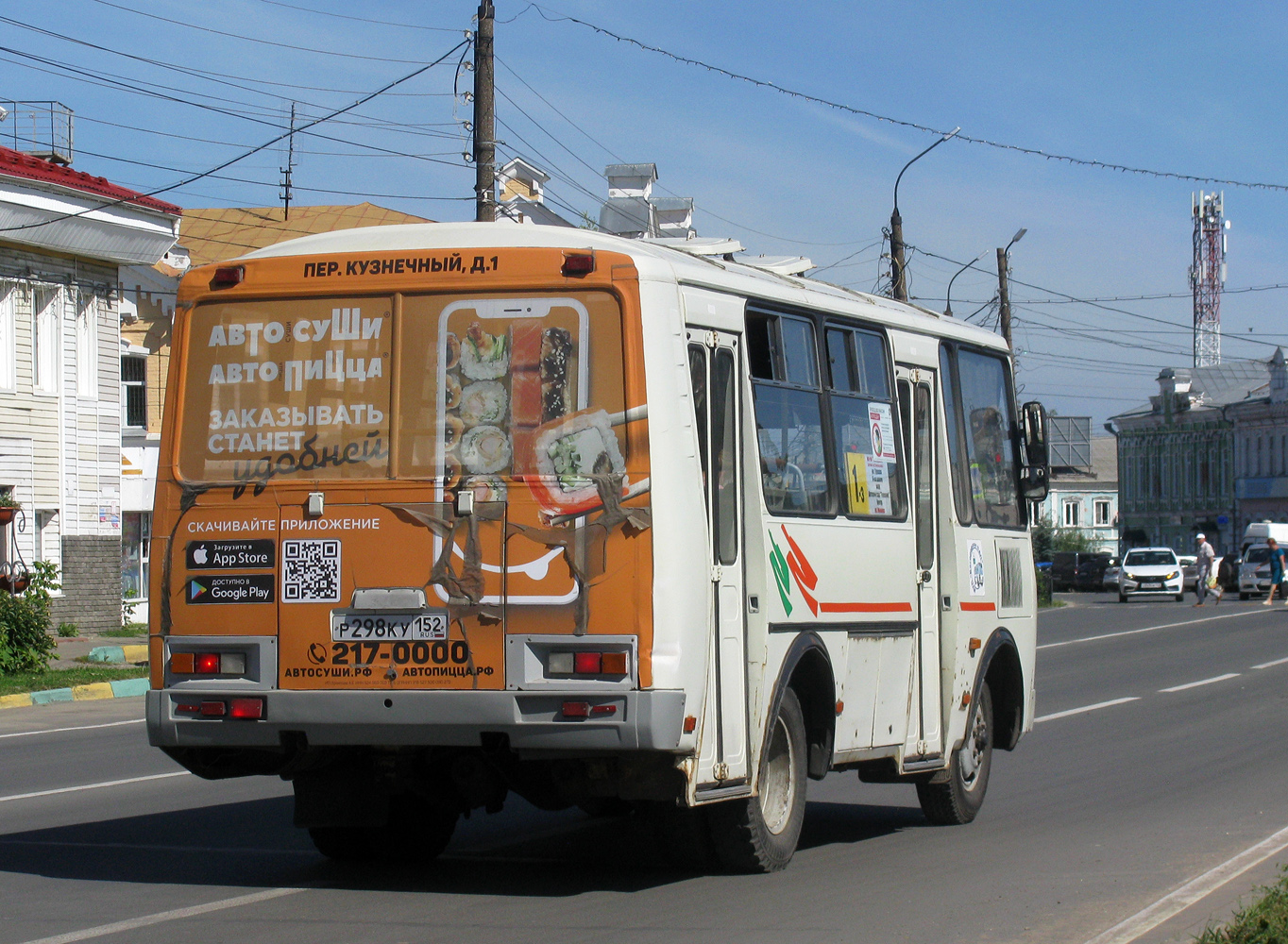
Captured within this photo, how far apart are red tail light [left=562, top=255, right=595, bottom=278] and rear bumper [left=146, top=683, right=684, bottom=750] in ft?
5.81

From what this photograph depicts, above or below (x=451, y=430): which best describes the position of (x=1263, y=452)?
above

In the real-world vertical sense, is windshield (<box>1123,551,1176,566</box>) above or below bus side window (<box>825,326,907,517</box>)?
below

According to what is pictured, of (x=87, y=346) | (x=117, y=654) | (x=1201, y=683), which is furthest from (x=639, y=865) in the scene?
(x=87, y=346)

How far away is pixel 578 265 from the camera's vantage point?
7535 mm

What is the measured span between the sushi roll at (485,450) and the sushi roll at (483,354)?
0.24m

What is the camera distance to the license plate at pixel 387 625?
7.41 meters

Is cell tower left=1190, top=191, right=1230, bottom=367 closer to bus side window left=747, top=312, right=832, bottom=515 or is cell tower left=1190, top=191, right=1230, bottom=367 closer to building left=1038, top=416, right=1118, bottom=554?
building left=1038, top=416, right=1118, bottom=554

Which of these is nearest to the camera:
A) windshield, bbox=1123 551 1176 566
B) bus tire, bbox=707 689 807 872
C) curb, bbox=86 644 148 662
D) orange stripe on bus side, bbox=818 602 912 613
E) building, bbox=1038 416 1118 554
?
bus tire, bbox=707 689 807 872

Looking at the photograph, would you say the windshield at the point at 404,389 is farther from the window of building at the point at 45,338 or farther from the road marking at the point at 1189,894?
the window of building at the point at 45,338

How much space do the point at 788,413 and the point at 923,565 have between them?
1750 mm

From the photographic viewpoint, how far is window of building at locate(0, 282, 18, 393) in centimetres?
2769

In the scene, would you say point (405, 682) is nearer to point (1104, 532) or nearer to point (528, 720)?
point (528, 720)

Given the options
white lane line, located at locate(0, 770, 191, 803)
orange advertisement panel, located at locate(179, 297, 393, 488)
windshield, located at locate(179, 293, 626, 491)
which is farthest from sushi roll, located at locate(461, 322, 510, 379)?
white lane line, located at locate(0, 770, 191, 803)

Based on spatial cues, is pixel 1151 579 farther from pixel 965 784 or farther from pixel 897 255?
pixel 965 784
